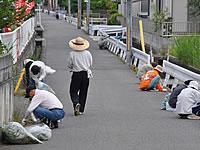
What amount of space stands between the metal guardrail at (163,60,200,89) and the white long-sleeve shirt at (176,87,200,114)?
2.58m

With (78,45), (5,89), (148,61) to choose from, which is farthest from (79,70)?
(148,61)

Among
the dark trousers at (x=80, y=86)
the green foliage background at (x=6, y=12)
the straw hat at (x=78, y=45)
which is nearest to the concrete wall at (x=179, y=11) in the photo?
the straw hat at (x=78, y=45)

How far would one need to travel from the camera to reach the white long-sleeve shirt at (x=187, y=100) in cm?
1416

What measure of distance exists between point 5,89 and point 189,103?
15.3 feet

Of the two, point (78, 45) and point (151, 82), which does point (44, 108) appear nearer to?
point (78, 45)

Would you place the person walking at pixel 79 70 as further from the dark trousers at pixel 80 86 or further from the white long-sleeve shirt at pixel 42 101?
the white long-sleeve shirt at pixel 42 101

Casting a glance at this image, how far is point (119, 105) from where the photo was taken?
675 inches

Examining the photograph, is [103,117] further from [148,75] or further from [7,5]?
[148,75]

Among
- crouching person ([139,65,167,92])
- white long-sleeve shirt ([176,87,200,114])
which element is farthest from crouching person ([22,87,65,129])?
crouching person ([139,65,167,92])

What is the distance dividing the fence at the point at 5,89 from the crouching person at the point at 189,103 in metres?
4.11

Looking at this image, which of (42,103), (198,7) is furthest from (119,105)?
(198,7)

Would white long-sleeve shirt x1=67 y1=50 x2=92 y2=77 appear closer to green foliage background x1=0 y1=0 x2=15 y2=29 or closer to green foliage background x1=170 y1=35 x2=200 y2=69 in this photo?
green foliage background x1=0 y1=0 x2=15 y2=29

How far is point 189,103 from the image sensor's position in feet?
46.5

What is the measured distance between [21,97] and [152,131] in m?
5.78
